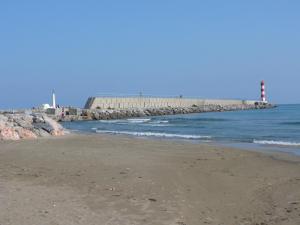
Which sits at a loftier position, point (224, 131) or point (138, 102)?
point (138, 102)

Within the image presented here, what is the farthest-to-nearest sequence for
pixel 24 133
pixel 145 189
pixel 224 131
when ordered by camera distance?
pixel 224 131 < pixel 24 133 < pixel 145 189

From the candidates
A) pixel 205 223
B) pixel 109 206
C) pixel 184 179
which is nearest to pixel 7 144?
pixel 184 179

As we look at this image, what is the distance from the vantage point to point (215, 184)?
10.9 meters

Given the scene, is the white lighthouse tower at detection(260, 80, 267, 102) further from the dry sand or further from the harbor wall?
the dry sand

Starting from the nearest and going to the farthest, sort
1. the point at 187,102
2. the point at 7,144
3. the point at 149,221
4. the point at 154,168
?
the point at 149,221, the point at 154,168, the point at 7,144, the point at 187,102

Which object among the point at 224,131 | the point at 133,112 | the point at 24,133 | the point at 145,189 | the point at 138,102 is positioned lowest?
the point at 224,131

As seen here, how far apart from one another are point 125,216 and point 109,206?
69 centimetres

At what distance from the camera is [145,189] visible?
9758 mm

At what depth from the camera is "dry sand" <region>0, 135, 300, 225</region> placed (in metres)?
7.55

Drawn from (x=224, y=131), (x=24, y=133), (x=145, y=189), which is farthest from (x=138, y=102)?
(x=145, y=189)

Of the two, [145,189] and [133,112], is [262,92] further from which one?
[145,189]

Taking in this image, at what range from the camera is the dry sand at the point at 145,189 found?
7.55 meters

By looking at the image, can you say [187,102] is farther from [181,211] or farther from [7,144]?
[181,211]

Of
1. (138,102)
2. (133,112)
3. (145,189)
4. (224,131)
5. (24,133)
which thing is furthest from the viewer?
(138,102)
